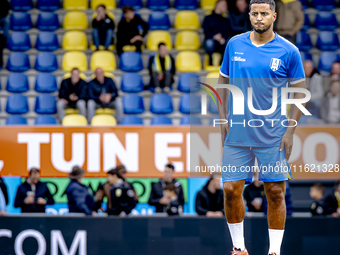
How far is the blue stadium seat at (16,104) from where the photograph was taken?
8109 mm

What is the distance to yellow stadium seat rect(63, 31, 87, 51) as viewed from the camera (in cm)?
892

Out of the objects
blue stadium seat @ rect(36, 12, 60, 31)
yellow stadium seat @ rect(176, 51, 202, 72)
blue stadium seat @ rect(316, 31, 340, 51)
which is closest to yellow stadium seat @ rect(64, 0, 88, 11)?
blue stadium seat @ rect(36, 12, 60, 31)

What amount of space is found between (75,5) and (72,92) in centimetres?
235

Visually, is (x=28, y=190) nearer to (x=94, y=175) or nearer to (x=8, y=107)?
(x=94, y=175)

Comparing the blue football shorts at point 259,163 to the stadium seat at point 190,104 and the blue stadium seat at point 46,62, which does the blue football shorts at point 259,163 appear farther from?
the blue stadium seat at point 46,62

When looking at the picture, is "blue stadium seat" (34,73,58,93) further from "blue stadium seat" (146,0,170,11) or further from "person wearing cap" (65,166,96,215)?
"person wearing cap" (65,166,96,215)

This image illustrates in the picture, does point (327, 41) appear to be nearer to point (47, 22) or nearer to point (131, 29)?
point (131, 29)

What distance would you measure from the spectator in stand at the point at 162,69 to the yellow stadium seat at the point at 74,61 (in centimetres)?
124

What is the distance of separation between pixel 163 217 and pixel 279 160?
1.95m

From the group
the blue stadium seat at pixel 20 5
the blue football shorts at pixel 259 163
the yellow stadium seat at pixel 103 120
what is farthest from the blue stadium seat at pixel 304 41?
the blue football shorts at pixel 259 163

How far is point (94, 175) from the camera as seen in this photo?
6875 mm

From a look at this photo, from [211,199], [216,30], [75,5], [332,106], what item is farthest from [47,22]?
[332,106]

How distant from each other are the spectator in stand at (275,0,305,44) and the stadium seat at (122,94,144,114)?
2234mm

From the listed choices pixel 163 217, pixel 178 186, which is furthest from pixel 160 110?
pixel 163 217
